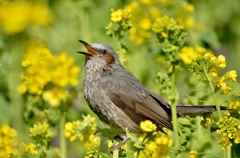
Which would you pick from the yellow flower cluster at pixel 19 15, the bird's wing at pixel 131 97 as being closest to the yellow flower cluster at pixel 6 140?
the yellow flower cluster at pixel 19 15

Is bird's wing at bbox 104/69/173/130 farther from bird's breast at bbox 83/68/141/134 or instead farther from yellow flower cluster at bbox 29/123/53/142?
yellow flower cluster at bbox 29/123/53/142

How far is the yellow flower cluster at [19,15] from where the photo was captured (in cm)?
245

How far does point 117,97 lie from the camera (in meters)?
5.66

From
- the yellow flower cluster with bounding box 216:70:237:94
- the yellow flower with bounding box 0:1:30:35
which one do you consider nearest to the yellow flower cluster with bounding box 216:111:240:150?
the yellow flower cluster with bounding box 216:70:237:94

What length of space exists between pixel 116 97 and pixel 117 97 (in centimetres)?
1

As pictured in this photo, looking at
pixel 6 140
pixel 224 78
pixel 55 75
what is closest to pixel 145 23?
pixel 224 78

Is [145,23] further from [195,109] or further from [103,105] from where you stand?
[195,109]

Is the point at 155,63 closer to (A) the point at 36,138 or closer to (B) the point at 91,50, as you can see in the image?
(B) the point at 91,50

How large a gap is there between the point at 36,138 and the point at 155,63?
269 cm

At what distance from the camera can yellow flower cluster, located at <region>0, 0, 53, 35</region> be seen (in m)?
2.45

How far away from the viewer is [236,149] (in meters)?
5.05

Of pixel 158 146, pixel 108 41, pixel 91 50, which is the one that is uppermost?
pixel 108 41

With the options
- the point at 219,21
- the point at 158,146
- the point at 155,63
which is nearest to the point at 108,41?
the point at 155,63

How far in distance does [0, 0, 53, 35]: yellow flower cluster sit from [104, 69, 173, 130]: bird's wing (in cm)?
299
